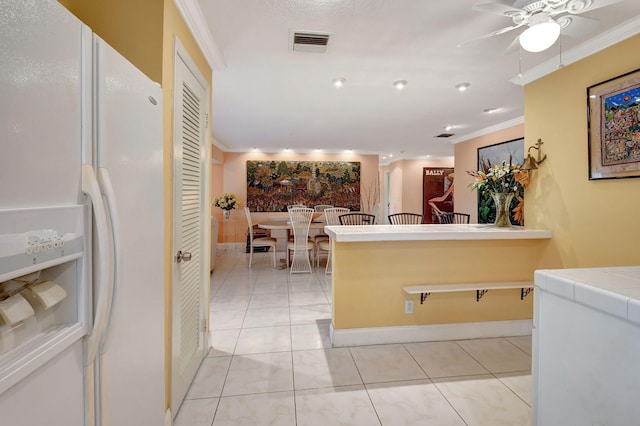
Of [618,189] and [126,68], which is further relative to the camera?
[618,189]

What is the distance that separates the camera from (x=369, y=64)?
2.52 m

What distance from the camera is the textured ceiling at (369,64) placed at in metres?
1.82

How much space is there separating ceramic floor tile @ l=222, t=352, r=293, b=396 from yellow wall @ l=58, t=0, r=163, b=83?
194cm

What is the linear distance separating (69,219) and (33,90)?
0.94 feet

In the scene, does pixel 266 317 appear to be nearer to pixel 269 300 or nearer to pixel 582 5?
pixel 269 300

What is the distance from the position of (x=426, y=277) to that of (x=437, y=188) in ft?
21.8

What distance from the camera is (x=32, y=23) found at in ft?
2.00

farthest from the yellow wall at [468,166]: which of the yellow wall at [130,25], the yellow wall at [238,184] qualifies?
the yellow wall at [130,25]

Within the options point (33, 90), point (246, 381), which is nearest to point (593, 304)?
point (33, 90)

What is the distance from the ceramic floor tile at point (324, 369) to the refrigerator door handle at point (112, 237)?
146 centimetres

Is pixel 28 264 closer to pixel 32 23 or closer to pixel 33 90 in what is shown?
pixel 33 90

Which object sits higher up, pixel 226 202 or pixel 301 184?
pixel 301 184

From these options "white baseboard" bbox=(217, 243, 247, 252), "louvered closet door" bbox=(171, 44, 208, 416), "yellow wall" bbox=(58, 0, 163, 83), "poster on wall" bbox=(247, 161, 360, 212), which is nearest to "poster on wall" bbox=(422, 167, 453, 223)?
"poster on wall" bbox=(247, 161, 360, 212)

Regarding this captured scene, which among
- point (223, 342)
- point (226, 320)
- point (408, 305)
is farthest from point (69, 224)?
point (226, 320)
